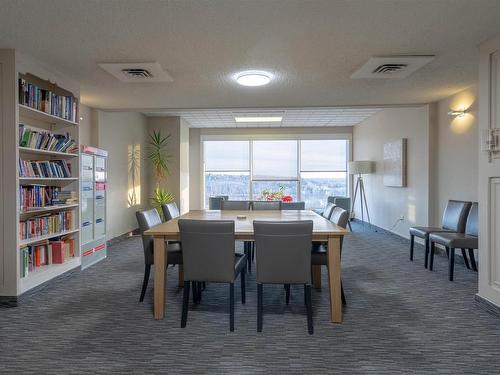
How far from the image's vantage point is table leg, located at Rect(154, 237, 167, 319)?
2.83 meters

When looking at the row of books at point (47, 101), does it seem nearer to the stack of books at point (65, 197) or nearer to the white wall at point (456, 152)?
the stack of books at point (65, 197)

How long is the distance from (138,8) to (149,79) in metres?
1.58

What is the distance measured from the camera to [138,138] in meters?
7.27

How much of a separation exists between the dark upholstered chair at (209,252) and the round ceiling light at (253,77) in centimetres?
198

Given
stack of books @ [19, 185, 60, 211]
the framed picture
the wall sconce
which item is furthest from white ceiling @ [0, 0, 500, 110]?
the framed picture

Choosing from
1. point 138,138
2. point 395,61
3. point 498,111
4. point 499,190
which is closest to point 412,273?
point 499,190

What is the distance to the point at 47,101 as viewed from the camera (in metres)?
3.71

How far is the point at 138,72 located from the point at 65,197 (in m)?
1.76

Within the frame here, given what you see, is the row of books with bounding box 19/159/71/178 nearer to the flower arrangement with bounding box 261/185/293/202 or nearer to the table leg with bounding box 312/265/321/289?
the table leg with bounding box 312/265/321/289

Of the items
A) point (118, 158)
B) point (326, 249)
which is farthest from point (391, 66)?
point (118, 158)

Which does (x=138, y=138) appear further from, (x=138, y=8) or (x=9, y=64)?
(x=138, y=8)

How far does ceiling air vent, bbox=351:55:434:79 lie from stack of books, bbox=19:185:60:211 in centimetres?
374

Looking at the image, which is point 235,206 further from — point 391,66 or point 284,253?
point 391,66

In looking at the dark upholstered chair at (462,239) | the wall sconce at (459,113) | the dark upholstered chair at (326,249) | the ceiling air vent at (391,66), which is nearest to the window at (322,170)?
the wall sconce at (459,113)
